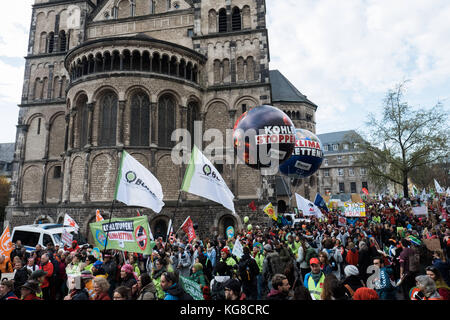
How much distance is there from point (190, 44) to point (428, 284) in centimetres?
2719

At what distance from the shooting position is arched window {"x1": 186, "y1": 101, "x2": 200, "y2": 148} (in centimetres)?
2497

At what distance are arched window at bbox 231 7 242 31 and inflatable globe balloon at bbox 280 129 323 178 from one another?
16163mm

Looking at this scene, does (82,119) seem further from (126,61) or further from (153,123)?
(153,123)

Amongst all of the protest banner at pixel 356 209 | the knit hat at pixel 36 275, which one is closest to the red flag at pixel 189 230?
the knit hat at pixel 36 275

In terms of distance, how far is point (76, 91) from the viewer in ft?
77.4

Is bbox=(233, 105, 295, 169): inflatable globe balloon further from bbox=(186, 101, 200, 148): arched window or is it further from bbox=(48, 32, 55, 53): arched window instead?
bbox=(48, 32, 55, 53): arched window

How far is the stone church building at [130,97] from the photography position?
2231 cm

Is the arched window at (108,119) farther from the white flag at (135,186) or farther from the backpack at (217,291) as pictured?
the backpack at (217,291)

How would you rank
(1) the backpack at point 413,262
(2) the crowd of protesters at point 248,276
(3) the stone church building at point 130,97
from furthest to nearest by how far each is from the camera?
(3) the stone church building at point 130,97
(1) the backpack at point 413,262
(2) the crowd of protesters at point 248,276

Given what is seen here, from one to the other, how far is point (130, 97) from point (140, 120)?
6.32 feet

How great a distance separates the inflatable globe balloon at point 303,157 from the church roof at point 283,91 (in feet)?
102

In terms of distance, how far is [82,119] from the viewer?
23797 millimetres

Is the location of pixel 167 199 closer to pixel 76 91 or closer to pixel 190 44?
pixel 76 91

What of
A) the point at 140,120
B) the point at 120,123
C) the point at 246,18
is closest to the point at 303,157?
the point at 140,120
